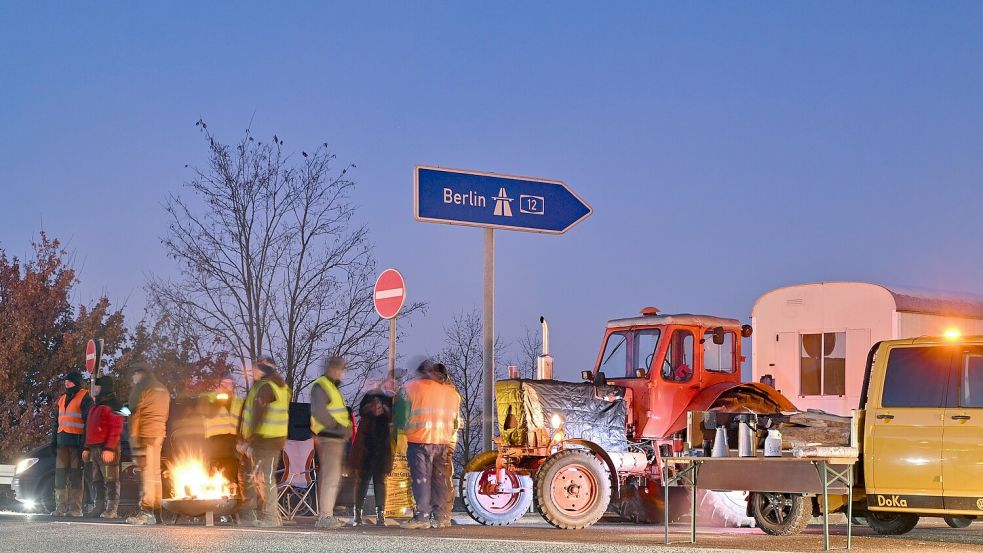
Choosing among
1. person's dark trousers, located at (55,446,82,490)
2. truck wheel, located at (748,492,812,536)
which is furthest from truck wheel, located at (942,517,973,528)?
person's dark trousers, located at (55,446,82,490)

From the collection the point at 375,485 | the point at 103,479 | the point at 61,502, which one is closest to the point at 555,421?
the point at 375,485

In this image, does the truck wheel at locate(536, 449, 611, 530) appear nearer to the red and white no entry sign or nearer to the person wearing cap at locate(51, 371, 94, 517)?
the red and white no entry sign

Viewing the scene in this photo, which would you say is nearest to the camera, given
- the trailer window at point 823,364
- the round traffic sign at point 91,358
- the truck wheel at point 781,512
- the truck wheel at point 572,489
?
the truck wheel at point 781,512

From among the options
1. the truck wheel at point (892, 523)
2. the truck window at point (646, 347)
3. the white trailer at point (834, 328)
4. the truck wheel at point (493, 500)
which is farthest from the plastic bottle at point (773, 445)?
the white trailer at point (834, 328)

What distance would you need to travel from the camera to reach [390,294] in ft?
60.5

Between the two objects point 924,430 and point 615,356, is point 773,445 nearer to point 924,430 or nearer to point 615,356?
point 924,430

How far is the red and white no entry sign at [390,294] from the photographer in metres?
18.1

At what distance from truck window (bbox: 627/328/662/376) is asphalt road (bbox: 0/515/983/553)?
2602 millimetres

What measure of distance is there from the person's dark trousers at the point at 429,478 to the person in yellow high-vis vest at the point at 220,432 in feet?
7.14

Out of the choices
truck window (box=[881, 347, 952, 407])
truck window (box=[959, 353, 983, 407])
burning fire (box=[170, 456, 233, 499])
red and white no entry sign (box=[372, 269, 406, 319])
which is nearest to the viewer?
truck window (box=[959, 353, 983, 407])

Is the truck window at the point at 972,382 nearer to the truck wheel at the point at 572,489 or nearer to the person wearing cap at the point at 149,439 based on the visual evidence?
the truck wheel at the point at 572,489

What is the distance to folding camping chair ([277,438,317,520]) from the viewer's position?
18.4 m

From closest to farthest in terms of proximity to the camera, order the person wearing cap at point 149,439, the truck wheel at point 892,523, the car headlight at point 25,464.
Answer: the truck wheel at point 892,523
the person wearing cap at point 149,439
the car headlight at point 25,464

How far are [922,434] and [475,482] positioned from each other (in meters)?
5.32
